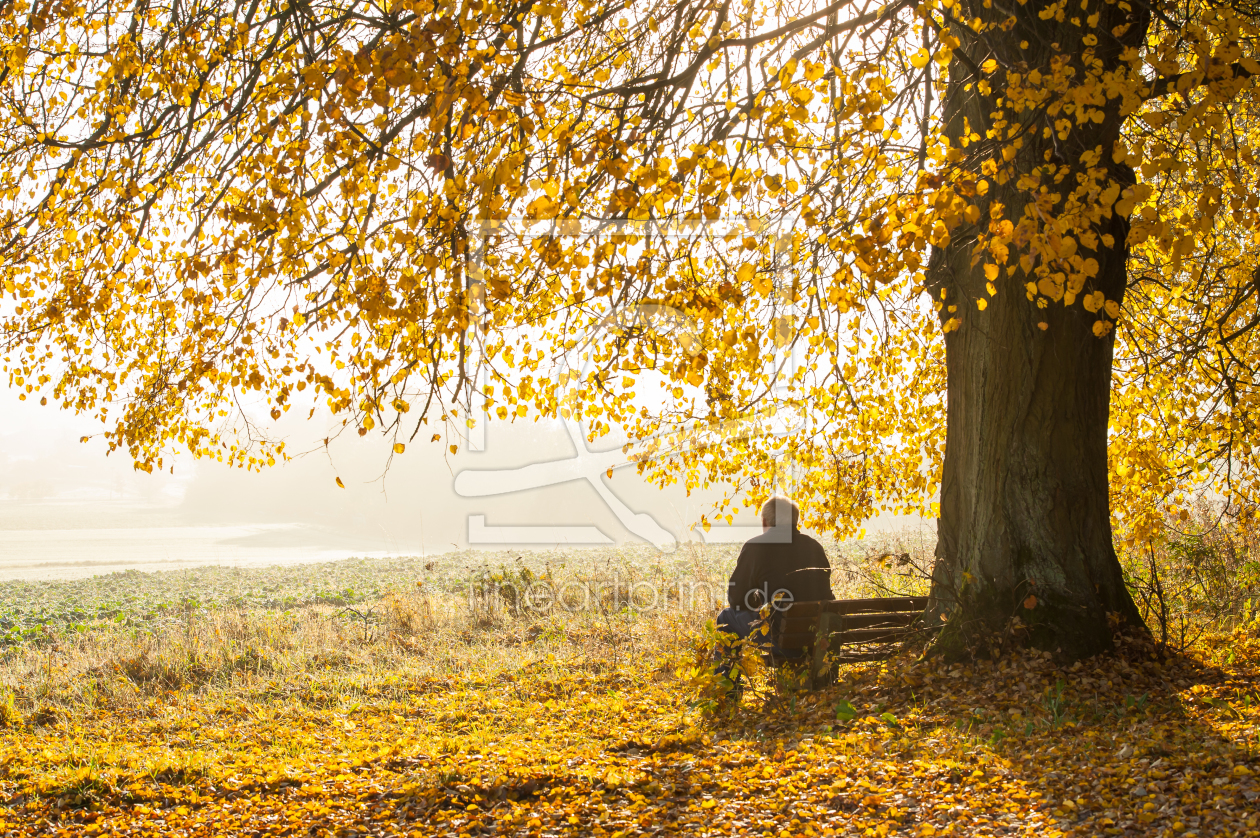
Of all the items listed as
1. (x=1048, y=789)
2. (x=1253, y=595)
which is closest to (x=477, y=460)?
(x=1253, y=595)

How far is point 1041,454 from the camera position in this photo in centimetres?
529

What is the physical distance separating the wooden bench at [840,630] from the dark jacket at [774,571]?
0.57 ft

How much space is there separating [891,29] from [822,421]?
14.7 feet

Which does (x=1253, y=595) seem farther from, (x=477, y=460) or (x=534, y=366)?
(x=477, y=460)

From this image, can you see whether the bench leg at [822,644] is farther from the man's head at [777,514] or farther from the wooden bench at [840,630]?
the man's head at [777,514]

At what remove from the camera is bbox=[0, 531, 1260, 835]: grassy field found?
3.65m

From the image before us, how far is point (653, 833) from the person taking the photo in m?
3.57

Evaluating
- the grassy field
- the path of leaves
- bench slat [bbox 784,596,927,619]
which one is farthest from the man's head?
the path of leaves

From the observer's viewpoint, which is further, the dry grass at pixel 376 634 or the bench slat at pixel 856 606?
the dry grass at pixel 376 634

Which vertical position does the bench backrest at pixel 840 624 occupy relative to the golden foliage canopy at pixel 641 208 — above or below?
below

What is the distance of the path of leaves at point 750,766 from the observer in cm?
356

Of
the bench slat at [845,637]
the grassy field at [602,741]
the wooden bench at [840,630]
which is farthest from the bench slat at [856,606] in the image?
the grassy field at [602,741]

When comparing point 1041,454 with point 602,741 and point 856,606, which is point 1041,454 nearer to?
point 856,606

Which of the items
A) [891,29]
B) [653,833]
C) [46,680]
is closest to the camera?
[653,833]
